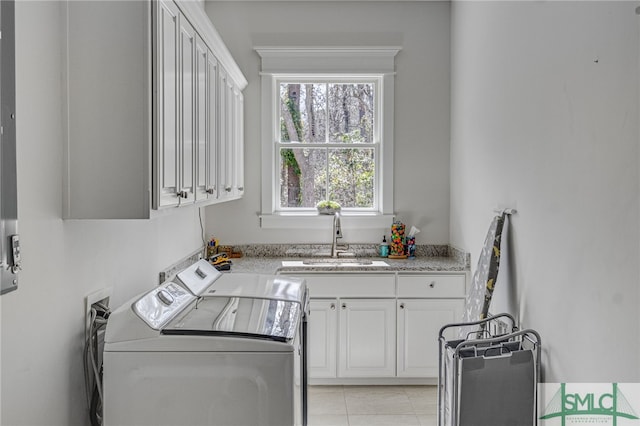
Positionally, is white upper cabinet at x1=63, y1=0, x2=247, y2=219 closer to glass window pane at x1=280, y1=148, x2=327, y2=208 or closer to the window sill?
the window sill

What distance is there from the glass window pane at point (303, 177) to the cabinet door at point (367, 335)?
1.00m

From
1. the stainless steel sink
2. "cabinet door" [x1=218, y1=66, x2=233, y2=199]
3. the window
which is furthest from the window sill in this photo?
"cabinet door" [x1=218, y1=66, x2=233, y2=199]

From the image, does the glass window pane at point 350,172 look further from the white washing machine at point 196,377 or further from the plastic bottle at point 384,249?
the white washing machine at point 196,377

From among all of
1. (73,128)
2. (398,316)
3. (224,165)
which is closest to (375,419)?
(398,316)

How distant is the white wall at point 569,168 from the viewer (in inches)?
73.8

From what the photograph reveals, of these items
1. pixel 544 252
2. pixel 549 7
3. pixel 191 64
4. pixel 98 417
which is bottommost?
pixel 98 417

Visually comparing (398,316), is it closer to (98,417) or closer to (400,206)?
(400,206)

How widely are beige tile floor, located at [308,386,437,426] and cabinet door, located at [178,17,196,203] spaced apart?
170cm

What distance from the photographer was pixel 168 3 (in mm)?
2062

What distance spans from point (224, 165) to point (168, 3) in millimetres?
1334

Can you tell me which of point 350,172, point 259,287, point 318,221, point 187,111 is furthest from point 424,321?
point 187,111

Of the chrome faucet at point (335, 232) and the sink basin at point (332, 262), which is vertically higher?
the chrome faucet at point (335, 232)

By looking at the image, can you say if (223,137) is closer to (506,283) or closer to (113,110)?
(113,110)

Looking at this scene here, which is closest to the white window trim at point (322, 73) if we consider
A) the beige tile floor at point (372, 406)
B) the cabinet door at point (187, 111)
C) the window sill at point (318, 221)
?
the window sill at point (318, 221)
